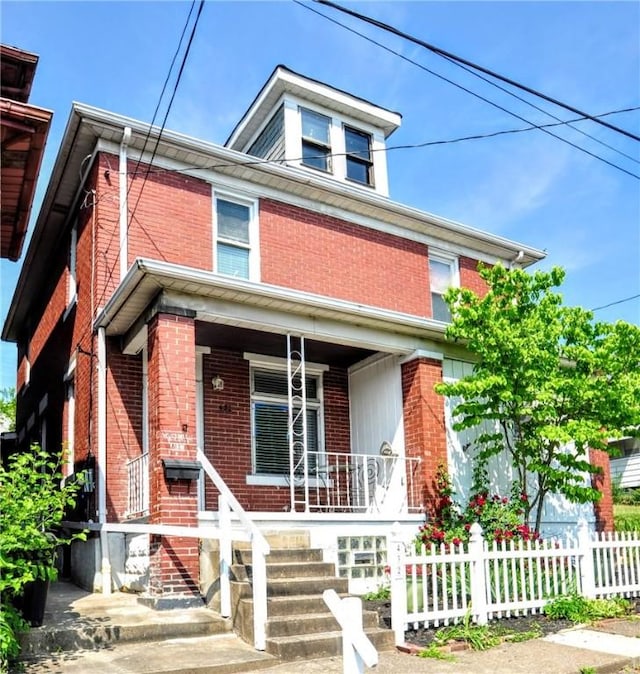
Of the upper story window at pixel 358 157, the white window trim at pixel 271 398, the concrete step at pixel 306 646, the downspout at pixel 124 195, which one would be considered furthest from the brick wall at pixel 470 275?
the concrete step at pixel 306 646

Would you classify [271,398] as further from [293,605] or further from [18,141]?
[18,141]

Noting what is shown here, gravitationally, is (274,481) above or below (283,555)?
above

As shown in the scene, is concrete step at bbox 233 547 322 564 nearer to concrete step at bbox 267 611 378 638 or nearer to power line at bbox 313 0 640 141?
concrete step at bbox 267 611 378 638

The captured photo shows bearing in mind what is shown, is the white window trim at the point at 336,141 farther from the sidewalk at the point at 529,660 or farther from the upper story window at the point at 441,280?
the sidewalk at the point at 529,660

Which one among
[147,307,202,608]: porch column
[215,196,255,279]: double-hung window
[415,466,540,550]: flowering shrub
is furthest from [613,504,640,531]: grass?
[147,307,202,608]: porch column

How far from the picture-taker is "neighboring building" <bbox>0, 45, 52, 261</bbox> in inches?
219

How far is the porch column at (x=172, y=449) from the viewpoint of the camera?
328 inches

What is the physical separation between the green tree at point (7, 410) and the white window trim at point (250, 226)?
20005mm

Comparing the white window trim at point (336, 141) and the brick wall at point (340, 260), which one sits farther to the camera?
the white window trim at point (336, 141)

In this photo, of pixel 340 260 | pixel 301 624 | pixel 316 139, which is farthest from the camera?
pixel 316 139

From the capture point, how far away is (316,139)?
14.8 m

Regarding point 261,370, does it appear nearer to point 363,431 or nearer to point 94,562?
point 363,431

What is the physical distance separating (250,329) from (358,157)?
19.7 feet

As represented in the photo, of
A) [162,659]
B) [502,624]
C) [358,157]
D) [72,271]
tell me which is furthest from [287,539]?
[358,157]
